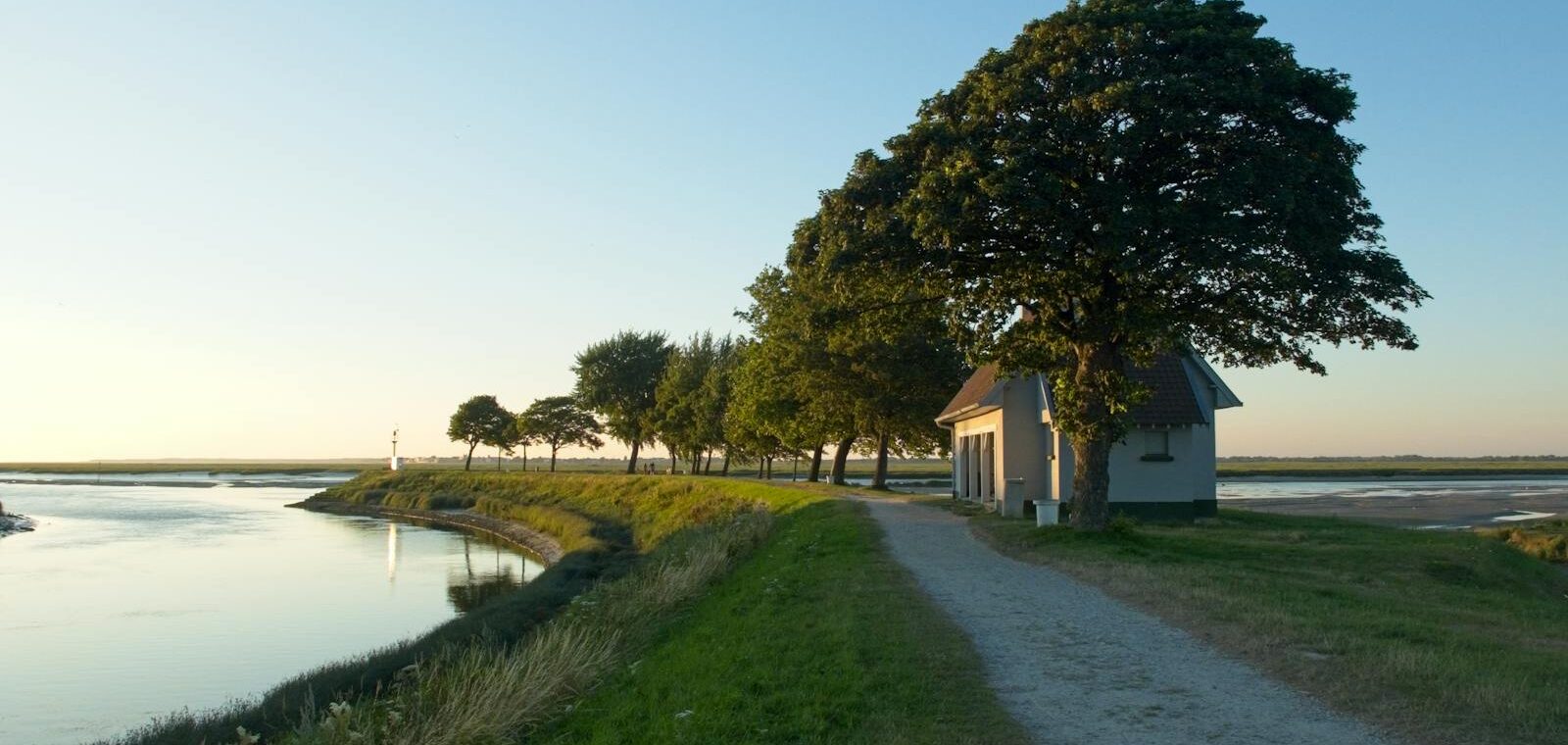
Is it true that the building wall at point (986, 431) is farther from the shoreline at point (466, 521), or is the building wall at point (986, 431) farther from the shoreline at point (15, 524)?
the shoreline at point (15, 524)

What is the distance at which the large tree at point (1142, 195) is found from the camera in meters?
19.2

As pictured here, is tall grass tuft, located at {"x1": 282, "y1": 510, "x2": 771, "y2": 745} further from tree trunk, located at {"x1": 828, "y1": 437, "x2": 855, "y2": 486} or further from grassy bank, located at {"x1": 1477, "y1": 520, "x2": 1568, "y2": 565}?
tree trunk, located at {"x1": 828, "y1": 437, "x2": 855, "y2": 486}

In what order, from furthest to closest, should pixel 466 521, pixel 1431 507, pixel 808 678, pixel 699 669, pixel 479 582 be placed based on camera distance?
pixel 466 521 < pixel 1431 507 < pixel 479 582 < pixel 699 669 < pixel 808 678

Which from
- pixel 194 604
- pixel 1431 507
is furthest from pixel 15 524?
pixel 1431 507

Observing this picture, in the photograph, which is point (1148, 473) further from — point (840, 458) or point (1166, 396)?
point (840, 458)

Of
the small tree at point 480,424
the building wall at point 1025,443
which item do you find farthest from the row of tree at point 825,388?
the small tree at point 480,424

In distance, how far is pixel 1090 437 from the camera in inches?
874

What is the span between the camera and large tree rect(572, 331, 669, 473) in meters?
79.8

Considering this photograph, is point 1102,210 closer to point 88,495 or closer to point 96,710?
point 96,710

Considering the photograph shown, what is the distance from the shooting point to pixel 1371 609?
44.1 ft

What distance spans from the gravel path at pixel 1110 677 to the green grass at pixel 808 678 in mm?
379

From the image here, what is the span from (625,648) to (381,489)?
244 ft

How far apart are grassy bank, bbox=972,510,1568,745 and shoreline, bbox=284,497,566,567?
22.9 m

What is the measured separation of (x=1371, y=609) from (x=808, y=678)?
24.0 feet
